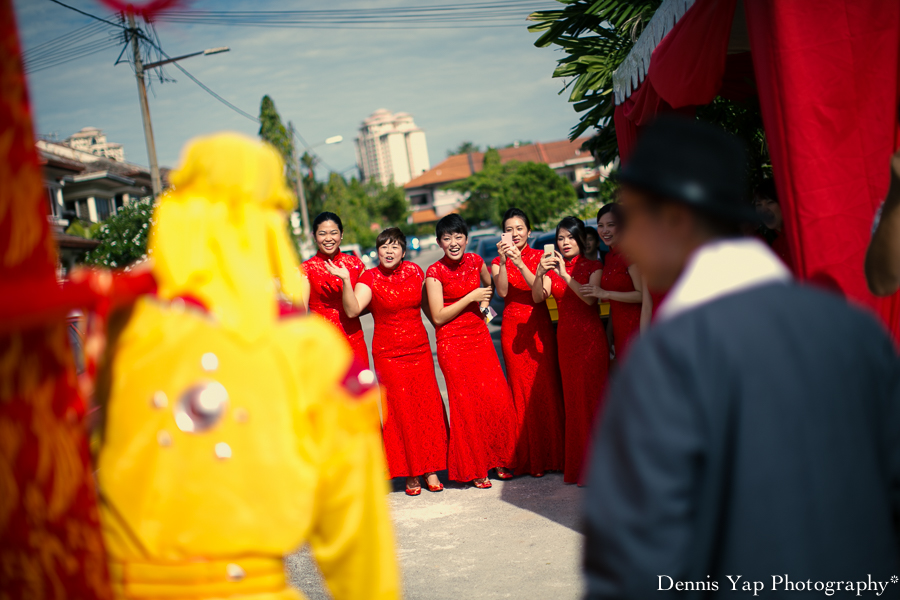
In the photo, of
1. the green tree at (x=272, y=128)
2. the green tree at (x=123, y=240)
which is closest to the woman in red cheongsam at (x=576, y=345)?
the green tree at (x=123, y=240)

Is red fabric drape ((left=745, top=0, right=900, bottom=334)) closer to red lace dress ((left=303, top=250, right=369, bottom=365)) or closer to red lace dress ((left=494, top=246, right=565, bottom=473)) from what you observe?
red lace dress ((left=494, top=246, right=565, bottom=473))

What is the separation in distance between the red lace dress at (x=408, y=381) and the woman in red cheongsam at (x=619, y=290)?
4.16ft

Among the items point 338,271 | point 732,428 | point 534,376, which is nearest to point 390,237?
point 338,271

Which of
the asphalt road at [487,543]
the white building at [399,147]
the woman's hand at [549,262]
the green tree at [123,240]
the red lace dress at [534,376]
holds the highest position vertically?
the white building at [399,147]

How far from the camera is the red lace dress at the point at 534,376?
5527mm

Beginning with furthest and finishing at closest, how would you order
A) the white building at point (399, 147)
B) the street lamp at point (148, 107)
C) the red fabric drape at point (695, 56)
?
the white building at point (399, 147) < the street lamp at point (148, 107) < the red fabric drape at point (695, 56)

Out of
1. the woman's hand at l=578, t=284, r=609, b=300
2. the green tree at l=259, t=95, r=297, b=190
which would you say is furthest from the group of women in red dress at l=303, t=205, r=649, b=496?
the green tree at l=259, t=95, r=297, b=190

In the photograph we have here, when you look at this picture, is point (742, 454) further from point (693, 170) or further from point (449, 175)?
point (449, 175)

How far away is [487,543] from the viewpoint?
439 cm

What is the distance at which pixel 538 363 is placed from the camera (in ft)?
18.2

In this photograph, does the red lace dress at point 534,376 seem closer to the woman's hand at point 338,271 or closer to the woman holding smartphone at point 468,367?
the woman holding smartphone at point 468,367

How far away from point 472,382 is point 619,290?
129cm

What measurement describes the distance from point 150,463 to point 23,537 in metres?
0.30

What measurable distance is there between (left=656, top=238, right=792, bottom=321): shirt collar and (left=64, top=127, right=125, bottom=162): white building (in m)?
45.4
